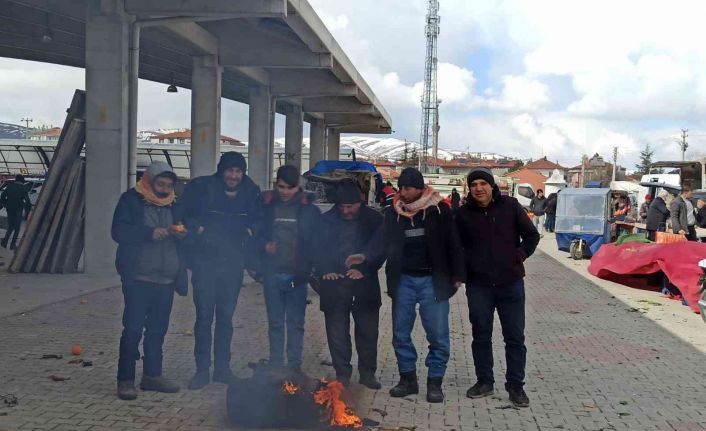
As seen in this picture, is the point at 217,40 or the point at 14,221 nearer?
the point at 14,221

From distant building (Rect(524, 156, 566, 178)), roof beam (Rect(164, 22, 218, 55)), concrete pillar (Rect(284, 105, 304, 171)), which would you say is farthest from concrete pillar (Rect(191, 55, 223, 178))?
distant building (Rect(524, 156, 566, 178))

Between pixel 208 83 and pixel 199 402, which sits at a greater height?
pixel 208 83

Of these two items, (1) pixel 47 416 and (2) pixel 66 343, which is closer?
(1) pixel 47 416

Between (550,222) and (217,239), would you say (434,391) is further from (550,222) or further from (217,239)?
(550,222)

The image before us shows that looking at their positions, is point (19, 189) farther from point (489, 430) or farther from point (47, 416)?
point (489, 430)

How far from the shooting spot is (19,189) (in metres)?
18.2

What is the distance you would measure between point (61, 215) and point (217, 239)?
8445 mm

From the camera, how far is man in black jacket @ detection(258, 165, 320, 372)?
675 centimetres

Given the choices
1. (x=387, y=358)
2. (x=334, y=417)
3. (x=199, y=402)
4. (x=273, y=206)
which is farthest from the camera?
(x=387, y=358)

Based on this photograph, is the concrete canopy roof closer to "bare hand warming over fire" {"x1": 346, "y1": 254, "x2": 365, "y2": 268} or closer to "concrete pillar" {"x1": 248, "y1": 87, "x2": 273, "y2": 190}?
"concrete pillar" {"x1": 248, "y1": 87, "x2": 273, "y2": 190}

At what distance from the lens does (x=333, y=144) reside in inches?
1970

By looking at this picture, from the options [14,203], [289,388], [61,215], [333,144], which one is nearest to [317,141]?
[333,144]

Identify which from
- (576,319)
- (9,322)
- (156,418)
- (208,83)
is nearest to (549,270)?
(576,319)

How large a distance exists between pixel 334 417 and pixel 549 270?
13077 millimetres
